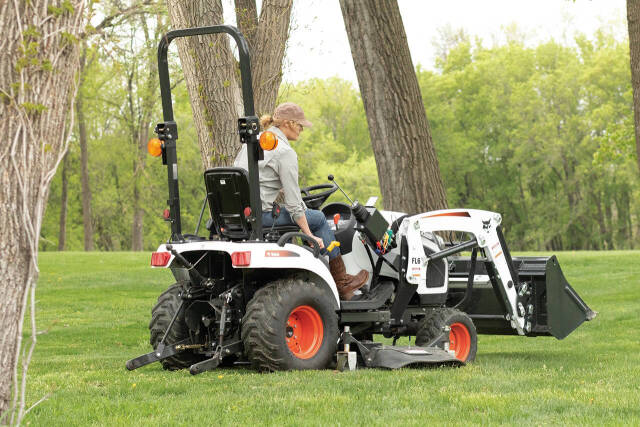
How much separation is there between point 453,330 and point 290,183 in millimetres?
2188

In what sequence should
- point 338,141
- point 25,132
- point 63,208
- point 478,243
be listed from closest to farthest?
point 25,132, point 478,243, point 63,208, point 338,141

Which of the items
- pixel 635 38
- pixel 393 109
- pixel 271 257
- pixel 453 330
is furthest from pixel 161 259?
pixel 635 38

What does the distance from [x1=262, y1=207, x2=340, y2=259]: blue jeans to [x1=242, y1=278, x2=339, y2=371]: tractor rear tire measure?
41 cm

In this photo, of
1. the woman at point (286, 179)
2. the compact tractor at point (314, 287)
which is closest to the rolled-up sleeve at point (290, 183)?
the woman at point (286, 179)

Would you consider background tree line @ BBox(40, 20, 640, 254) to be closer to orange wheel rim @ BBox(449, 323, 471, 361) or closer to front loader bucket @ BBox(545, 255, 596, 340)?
front loader bucket @ BBox(545, 255, 596, 340)

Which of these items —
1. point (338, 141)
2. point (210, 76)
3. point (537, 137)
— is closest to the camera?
point (210, 76)

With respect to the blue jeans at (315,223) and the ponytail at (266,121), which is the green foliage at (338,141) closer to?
the ponytail at (266,121)

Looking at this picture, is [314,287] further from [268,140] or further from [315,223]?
[268,140]

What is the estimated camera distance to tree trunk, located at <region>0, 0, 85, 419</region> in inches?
170

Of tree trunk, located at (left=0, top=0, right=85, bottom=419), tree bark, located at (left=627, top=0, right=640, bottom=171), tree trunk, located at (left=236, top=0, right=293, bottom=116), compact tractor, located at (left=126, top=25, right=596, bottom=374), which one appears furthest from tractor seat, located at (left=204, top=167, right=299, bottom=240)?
tree bark, located at (left=627, top=0, right=640, bottom=171)

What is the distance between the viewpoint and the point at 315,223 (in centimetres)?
753

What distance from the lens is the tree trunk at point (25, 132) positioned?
14.2ft

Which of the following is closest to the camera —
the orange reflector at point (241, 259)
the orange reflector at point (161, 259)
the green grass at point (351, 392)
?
the green grass at point (351, 392)

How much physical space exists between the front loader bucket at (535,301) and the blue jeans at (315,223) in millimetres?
1833
